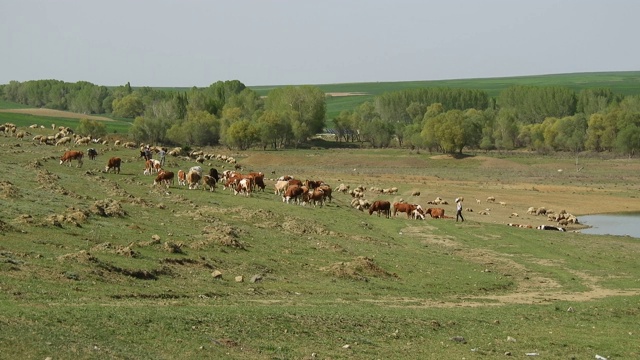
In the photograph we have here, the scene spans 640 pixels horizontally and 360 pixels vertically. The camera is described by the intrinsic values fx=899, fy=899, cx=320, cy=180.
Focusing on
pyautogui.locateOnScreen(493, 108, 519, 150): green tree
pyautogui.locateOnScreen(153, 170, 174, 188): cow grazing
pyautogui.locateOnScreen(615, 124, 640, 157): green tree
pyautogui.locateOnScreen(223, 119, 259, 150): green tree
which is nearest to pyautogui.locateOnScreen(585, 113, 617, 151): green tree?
pyautogui.locateOnScreen(615, 124, 640, 157): green tree

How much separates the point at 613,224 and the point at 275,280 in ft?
127

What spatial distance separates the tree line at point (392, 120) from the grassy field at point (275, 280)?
73221 mm

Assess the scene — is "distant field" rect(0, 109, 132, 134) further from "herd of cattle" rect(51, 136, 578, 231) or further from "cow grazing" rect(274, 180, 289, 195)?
"cow grazing" rect(274, 180, 289, 195)

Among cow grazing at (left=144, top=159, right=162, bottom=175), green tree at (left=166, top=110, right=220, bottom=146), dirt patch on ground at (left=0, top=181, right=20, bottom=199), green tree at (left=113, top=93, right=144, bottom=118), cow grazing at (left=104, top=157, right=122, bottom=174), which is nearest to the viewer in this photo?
dirt patch on ground at (left=0, top=181, right=20, bottom=199)

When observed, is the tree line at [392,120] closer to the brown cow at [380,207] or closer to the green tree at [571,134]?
the green tree at [571,134]

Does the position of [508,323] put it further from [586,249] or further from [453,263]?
[586,249]

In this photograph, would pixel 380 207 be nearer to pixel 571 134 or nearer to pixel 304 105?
pixel 571 134

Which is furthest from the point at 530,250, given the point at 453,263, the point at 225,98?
the point at 225,98

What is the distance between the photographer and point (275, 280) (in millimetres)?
25688

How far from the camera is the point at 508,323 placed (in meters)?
21.9

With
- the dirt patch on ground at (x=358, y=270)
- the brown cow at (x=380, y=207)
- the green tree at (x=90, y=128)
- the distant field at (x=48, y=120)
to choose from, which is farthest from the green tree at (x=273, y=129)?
the dirt patch on ground at (x=358, y=270)

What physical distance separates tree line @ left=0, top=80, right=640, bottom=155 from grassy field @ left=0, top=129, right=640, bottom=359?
73221 mm

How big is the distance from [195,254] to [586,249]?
20470mm

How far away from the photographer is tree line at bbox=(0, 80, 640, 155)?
423ft
